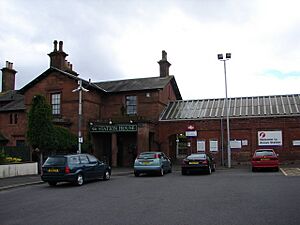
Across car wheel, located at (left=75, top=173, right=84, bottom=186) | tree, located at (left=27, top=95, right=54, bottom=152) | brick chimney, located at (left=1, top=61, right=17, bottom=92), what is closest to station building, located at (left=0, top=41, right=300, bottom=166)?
brick chimney, located at (left=1, top=61, right=17, bottom=92)

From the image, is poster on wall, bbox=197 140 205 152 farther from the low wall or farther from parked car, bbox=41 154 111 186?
parked car, bbox=41 154 111 186

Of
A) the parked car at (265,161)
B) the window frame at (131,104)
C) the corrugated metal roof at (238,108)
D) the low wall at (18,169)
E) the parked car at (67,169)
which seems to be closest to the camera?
the parked car at (67,169)

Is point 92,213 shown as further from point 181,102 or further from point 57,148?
point 181,102

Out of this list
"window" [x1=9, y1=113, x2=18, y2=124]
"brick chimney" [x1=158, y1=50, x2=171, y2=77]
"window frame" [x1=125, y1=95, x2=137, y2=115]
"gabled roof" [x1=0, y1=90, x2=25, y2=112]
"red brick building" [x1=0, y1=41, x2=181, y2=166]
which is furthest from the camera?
"brick chimney" [x1=158, y1=50, x2=171, y2=77]

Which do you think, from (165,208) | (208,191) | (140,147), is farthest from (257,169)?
(165,208)

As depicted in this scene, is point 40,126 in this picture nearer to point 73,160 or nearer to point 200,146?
point 73,160

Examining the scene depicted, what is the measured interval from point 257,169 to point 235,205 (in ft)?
49.4

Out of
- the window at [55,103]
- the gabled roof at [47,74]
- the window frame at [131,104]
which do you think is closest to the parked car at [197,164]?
the window frame at [131,104]

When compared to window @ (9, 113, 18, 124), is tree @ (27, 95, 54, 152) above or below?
below

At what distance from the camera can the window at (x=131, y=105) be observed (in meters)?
35.1

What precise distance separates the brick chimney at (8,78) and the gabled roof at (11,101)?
5.65ft

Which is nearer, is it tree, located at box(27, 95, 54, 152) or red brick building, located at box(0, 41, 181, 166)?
tree, located at box(27, 95, 54, 152)

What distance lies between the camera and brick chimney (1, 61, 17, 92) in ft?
146

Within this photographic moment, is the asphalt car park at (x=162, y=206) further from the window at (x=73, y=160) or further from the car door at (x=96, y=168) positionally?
the car door at (x=96, y=168)
